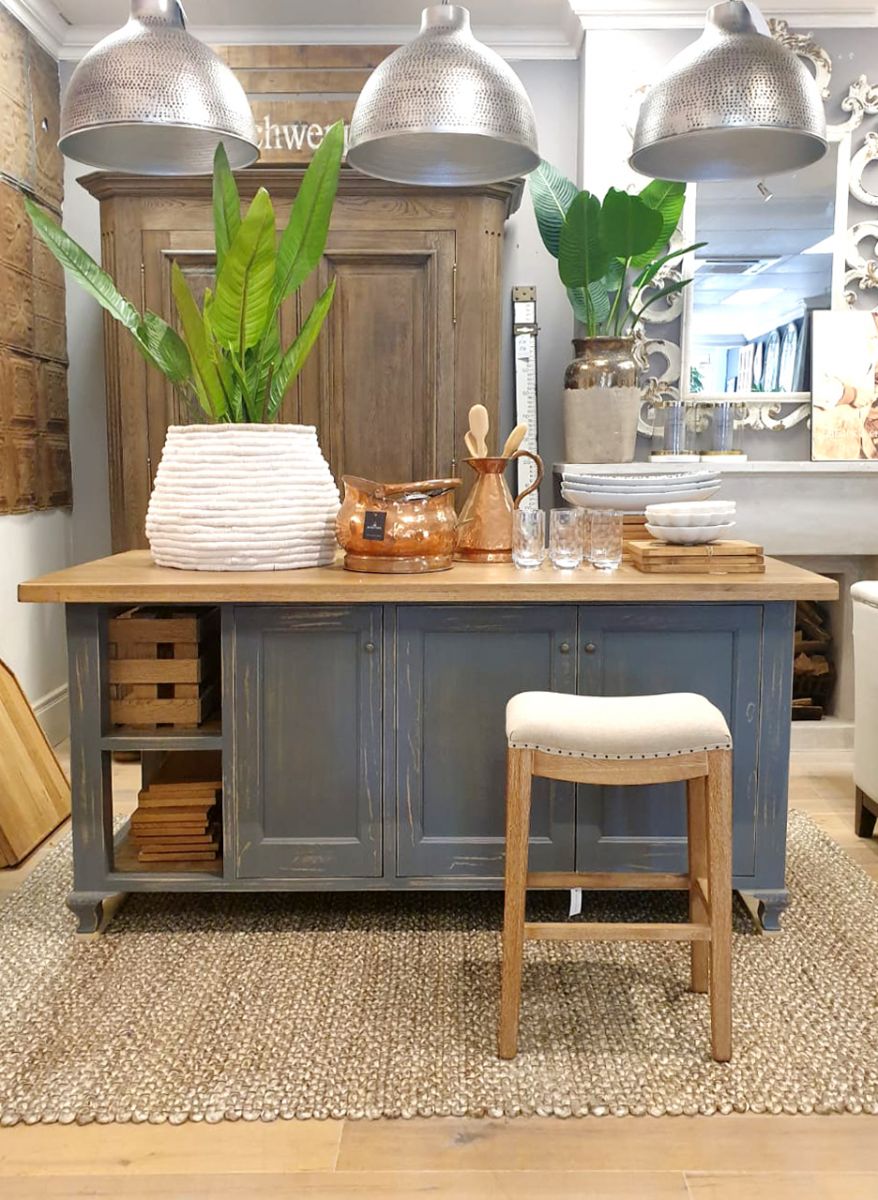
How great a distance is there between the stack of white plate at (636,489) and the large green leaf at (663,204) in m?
1.42

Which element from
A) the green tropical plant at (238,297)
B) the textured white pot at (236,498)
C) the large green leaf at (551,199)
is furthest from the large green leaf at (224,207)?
the large green leaf at (551,199)

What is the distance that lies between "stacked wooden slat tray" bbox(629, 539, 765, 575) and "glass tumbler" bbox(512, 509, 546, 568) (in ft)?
0.82

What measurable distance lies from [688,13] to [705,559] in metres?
2.73

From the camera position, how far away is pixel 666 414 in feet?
13.6

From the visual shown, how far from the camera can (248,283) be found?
224 centimetres

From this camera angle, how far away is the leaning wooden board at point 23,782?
2.88 m

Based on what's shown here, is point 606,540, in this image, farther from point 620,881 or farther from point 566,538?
point 620,881

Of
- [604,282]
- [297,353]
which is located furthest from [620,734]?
→ [604,282]

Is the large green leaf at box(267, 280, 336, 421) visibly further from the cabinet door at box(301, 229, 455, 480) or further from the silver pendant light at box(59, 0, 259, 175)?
the cabinet door at box(301, 229, 455, 480)

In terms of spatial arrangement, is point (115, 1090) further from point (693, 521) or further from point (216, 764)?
point (693, 521)

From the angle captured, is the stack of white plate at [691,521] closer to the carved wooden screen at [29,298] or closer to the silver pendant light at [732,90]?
the silver pendant light at [732,90]

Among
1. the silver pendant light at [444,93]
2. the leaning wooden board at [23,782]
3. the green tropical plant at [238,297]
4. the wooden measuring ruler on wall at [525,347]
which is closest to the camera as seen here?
the silver pendant light at [444,93]

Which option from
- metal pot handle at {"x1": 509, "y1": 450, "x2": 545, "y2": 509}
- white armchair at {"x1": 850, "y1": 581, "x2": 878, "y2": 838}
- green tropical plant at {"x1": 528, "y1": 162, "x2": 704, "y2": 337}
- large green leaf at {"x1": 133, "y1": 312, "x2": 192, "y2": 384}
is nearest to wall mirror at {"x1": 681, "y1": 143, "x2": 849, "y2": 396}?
green tropical plant at {"x1": 528, "y1": 162, "x2": 704, "y2": 337}

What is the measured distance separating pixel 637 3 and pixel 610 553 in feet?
8.73
